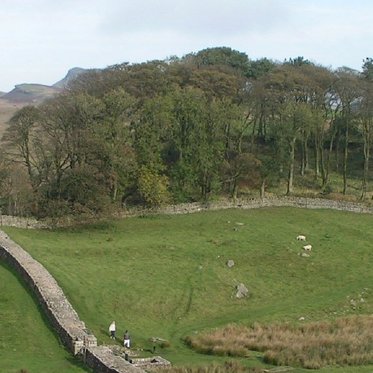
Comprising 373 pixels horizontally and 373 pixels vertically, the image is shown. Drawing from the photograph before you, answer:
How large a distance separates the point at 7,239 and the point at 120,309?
14.0 metres

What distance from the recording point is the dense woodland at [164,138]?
200 ft

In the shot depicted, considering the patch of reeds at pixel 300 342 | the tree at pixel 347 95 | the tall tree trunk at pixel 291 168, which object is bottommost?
the patch of reeds at pixel 300 342

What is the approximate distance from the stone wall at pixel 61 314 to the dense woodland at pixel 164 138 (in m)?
13.5

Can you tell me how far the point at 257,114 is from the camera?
81.4m

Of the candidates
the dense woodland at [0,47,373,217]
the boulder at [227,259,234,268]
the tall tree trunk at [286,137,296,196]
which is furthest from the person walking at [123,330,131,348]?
the tall tree trunk at [286,137,296,196]

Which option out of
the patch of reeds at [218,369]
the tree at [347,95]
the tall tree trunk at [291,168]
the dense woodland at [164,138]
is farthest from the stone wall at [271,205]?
the patch of reeds at [218,369]

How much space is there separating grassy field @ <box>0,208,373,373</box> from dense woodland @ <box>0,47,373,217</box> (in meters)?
4.38

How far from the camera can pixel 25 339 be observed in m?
32.7

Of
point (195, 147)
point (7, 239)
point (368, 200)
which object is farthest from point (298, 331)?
point (368, 200)

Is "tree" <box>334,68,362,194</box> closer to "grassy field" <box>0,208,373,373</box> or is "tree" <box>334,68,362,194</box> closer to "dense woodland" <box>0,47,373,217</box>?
"dense woodland" <box>0,47,373,217</box>

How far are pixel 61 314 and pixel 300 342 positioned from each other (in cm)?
1201

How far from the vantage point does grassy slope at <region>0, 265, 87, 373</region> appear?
2894 centimetres

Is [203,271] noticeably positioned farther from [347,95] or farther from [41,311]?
[347,95]

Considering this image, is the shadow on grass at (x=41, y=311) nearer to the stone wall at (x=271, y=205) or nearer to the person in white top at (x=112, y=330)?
the person in white top at (x=112, y=330)
